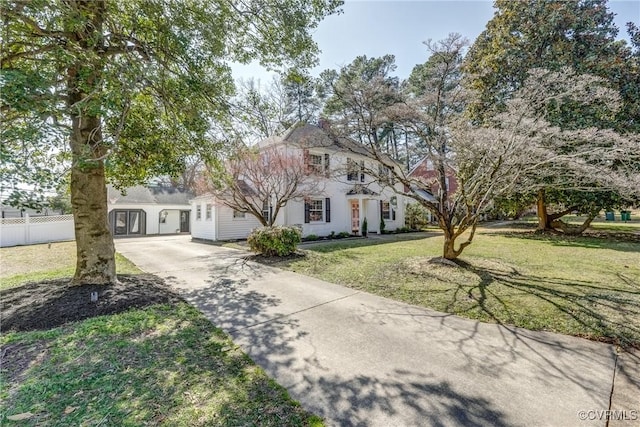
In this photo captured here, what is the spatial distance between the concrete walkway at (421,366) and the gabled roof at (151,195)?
1961 centimetres

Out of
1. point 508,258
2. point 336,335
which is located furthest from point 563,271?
point 336,335

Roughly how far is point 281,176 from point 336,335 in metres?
10.1

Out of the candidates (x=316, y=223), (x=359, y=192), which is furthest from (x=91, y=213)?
(x=359, y=192)

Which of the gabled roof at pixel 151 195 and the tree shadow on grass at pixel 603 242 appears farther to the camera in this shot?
the gabled roof at pixel 151 195

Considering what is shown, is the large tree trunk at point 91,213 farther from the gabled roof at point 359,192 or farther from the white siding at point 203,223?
the gabled roof at point 359,192

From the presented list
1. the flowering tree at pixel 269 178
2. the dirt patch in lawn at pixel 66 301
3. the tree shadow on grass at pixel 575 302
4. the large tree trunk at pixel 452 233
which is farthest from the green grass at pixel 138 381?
the flowering tree at pixel 269 178

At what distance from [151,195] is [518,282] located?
24932 millimetres

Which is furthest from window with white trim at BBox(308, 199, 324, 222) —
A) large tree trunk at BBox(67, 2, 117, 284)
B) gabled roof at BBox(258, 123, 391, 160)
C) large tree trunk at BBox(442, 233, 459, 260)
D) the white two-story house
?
large tree trunk at BBox(67, 2, 117, 284)

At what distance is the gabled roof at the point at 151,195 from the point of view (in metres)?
21.0

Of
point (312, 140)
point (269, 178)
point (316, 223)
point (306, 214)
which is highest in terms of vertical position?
point (312, 140)

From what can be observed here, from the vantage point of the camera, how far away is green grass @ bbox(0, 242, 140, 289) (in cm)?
711

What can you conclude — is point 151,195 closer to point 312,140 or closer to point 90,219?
point 312,140

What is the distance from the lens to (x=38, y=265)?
9.06 meters

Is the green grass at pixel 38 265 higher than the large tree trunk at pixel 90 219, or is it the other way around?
the large tree trunk at pixel 90 219
